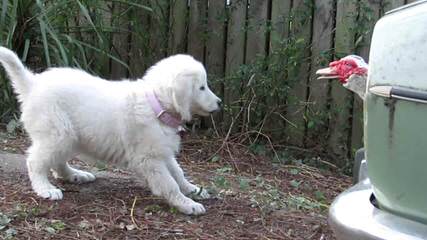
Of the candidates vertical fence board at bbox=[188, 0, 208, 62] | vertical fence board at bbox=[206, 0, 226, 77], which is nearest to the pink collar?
vertical fence board at bbox=[206, 0, 226, 77]

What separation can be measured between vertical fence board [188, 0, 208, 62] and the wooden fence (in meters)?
0.01

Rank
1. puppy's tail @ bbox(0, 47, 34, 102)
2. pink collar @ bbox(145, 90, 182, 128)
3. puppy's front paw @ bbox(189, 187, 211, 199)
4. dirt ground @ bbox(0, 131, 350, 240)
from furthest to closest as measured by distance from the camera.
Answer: puppy's front paw @ bbox(189, 187, 211, 199) < puppy's tail @ bbox(0, 47, 34, 102) < pink collar @ bbox(145, 90, 182, 128) < dirt ground @ bbox(0, 131, 350, 240)

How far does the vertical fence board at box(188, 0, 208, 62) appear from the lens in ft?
22.2

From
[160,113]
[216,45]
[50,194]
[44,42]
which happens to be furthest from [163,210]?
[216,45]

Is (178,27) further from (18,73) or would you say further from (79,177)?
(18,73)

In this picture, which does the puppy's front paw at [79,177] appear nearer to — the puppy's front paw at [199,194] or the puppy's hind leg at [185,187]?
the puppy's hind leg at [185,187]

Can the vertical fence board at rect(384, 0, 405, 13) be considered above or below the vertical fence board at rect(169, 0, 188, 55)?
above

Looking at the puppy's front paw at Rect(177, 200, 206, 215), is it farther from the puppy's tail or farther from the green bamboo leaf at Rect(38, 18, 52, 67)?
the green bamboo leaf at Rect(38, 18, 52, 67)

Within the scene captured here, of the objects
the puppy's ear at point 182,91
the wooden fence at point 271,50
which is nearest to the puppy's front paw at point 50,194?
the puppy's ear at point 182,91

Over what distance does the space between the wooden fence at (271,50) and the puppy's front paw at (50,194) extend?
8.79 feet

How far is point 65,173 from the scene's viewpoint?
445cm

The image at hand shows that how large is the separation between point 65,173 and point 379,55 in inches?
121

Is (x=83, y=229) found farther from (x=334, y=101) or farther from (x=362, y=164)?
(x=334, y=101)

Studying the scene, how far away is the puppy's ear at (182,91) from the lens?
4.01 m
